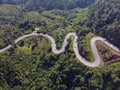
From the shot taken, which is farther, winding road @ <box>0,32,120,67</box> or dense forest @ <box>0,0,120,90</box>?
winding road @ <box>0,32,120,67</box>

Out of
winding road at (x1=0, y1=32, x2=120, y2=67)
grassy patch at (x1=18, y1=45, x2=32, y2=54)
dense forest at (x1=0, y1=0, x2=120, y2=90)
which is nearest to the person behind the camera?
dense forest at (x1=0, y1=0, x2=120, y2=90)

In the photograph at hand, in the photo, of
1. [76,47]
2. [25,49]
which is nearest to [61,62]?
[76,47]

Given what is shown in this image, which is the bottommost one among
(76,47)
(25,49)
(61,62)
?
(61,62)

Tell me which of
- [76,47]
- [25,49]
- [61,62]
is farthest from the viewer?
[25,49]

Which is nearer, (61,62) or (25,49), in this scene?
(61,62)

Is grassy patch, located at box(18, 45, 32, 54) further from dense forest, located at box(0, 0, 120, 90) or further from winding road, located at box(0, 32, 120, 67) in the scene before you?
winding road, located at box(0, 32, 120, 67)

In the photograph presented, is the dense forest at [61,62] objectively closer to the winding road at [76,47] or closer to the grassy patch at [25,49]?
the grassy patch at [25,49]

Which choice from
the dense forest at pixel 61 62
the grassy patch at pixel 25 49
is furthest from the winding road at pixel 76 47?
the grassy patch at pixel 25 49

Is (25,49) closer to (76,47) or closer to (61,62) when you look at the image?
(61,62)

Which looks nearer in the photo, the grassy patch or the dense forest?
the dense forest

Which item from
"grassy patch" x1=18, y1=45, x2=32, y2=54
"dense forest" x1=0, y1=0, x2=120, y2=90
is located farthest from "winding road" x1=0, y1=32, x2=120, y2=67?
"grassy patch" x1=18, y1=45, x2=32, y2=54

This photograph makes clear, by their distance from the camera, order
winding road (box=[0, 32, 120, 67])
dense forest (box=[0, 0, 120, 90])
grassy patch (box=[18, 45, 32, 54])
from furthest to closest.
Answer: grassy patch (box=[18, 45, 32, 54]) → winding road (box=[0, 32, 120, 67]) → dense forest (box=[0, 0, 120, 90])

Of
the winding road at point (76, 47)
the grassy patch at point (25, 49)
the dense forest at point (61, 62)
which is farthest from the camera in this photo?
the grassy patch at point (25, 49)
